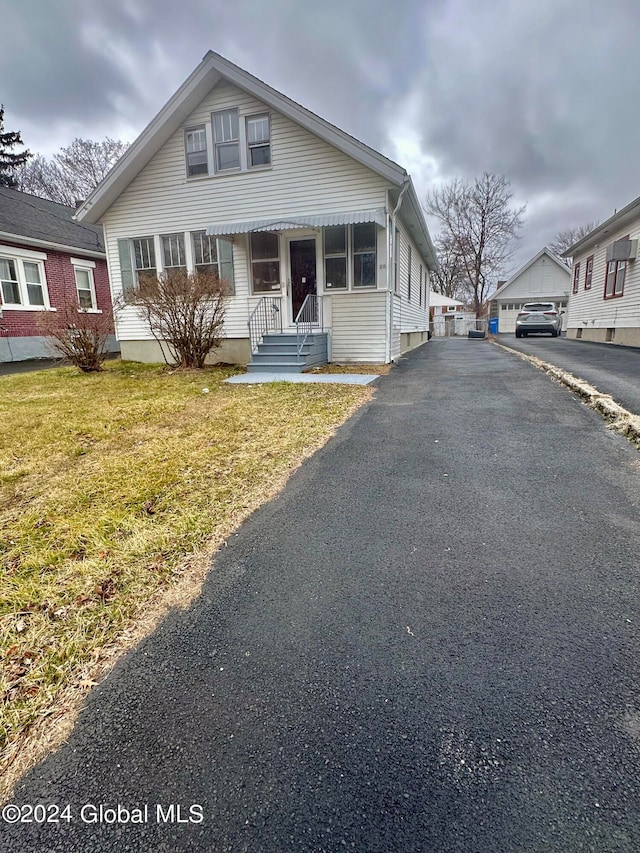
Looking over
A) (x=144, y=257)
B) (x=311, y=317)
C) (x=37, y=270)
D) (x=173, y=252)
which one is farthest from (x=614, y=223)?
(x=37, y=270)

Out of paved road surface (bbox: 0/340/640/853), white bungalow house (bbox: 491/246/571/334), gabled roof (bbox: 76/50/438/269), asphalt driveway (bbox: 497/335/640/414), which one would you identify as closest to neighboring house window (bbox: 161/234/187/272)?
gabled roof (bbox: 76/50/438/269)

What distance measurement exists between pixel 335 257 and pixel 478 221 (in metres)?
30.6

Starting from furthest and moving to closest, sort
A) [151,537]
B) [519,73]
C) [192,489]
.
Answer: [519,73] < [192,489] < [151,537]

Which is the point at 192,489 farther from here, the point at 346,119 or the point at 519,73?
the point at 346,119

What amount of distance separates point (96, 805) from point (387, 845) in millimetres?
783

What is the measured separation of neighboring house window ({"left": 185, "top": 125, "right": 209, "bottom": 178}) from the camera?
424 inches

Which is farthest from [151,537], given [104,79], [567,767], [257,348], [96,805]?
[104,79]

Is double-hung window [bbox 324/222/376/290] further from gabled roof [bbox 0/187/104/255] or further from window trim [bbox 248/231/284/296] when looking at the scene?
gabled roof [bbox 0/187/104/255]

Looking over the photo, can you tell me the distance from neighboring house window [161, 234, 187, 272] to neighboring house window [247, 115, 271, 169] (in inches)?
109

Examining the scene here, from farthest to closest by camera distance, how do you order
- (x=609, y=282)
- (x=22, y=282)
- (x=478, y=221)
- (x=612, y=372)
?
1. (x=478, y=221)
2. (x=609, y=282)
3. (x=22, y=282)
4. (x=612, y=372)

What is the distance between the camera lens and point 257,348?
389 inches

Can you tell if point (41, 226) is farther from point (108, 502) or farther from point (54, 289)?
point (108, 502)

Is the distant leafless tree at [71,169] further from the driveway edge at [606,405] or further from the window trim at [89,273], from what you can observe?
the driveway edge at [606,405]

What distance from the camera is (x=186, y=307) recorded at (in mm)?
9219
